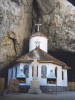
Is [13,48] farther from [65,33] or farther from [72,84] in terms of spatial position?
[72,84]

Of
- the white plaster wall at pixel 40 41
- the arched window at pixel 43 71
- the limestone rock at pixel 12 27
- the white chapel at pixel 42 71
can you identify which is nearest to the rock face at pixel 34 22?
the limestone rock at pixel 12 27

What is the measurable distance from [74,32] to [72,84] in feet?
28.1

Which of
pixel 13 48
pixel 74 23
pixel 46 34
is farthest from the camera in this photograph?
pixel 46 34

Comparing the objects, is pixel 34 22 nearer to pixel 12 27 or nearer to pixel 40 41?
pixel 40 41

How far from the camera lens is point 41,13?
3916 cm

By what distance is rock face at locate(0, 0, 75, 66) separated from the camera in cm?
3209

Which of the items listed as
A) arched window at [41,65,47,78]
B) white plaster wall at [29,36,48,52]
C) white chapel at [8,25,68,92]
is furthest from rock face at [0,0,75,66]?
arched window at [41,65,47,78]

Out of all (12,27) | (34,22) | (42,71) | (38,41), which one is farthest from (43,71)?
(34,22)

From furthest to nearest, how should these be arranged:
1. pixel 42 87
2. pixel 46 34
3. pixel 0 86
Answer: pixel 46 34
pixel 42 87
pixel 0 86

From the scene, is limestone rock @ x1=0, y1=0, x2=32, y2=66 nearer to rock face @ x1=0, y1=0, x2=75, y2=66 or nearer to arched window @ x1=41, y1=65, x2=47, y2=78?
rock face @ x1=0, y1=0, x2=75, y2=66

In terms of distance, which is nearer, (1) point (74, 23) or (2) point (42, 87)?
(2) point (42, 87)

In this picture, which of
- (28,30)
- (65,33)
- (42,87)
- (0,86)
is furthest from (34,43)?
(0,86)

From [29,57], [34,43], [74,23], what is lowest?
[29,57]

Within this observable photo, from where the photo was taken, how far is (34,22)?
132ft
